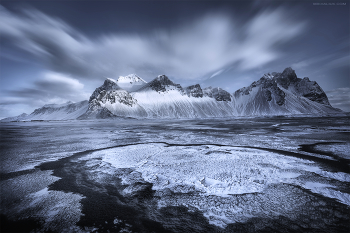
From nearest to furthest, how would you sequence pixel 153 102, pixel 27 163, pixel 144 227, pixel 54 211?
pixel 144 227 < pixel 54 211 < pixel 27 163 < pixel 153 102

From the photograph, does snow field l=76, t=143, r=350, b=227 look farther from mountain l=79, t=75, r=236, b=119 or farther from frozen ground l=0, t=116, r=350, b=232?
mountain l=79, t=75, r=236, b=119

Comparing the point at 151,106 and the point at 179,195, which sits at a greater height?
the point at 151,106

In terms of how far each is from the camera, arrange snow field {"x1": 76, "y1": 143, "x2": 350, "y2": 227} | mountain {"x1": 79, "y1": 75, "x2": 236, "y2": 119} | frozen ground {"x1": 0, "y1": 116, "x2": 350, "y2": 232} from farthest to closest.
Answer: mountain {"x1": 79, "y1": 75, "x2": 236, "y2": 119}, snow field {"x1": 76, "y1": 143, "x2": 350, "y2": 227}, frozen ground {"x1": 0, "y1": 116, "x2": 350, "y2": 232}

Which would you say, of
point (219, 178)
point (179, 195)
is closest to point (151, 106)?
point (219, 178)

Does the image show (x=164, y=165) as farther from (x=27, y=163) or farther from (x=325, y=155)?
(x=325, y=155)

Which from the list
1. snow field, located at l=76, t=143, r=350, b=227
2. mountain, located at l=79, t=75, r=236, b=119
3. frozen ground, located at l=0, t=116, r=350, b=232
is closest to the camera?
frozen ground, located at l=0, t=116, r=350, b=232

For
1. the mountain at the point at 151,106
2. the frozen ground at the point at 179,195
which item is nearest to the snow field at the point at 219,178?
the frozen ground at the point at 179,195

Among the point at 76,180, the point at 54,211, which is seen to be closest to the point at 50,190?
the point at 76,180

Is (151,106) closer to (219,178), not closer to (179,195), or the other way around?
(219,178)

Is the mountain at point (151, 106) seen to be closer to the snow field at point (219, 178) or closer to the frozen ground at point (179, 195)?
the snow field at point (219, 178)

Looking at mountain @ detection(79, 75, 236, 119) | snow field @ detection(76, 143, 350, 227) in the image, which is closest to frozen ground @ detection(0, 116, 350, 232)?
snow field @ detection(76, 143, 350, 227)

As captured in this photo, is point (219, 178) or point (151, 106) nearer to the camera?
point (219, 178)
